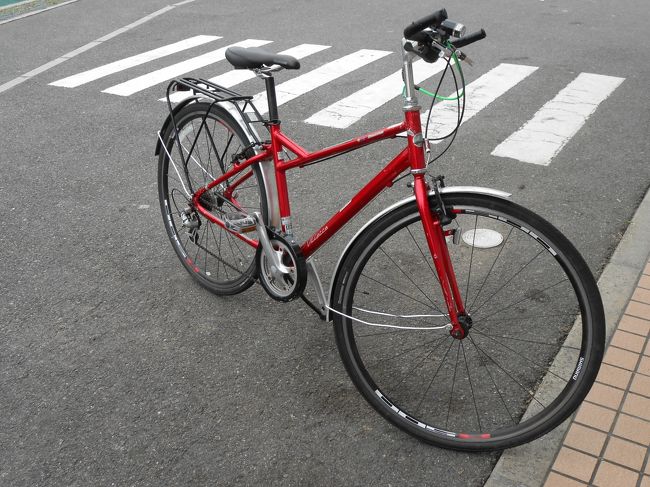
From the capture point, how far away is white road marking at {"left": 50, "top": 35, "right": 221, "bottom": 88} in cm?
880

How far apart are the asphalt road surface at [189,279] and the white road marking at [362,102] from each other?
12 cm

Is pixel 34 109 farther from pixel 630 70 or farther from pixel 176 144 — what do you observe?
pixel 630 70

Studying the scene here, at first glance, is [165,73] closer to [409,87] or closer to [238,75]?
[238,75]

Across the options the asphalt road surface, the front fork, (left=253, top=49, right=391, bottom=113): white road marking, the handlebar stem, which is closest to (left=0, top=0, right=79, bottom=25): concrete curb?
the asphalt road surface

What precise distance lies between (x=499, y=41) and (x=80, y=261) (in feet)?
23.2

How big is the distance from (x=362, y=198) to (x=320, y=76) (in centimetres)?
582

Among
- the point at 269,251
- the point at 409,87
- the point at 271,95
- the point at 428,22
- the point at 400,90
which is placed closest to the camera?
the point at 428,22

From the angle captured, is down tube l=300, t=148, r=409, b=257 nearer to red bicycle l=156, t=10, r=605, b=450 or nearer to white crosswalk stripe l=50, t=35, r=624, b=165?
red bicycle l=156, t=10, r=605, b=450

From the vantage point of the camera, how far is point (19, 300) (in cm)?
428

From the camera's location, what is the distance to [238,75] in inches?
344

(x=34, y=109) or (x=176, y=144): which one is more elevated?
(x=176, y=144)

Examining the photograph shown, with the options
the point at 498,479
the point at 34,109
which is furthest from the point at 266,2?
the point at 498,479

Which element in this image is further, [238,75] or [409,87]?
[238,75]

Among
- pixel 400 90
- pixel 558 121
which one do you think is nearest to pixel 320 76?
pixel 400 90
